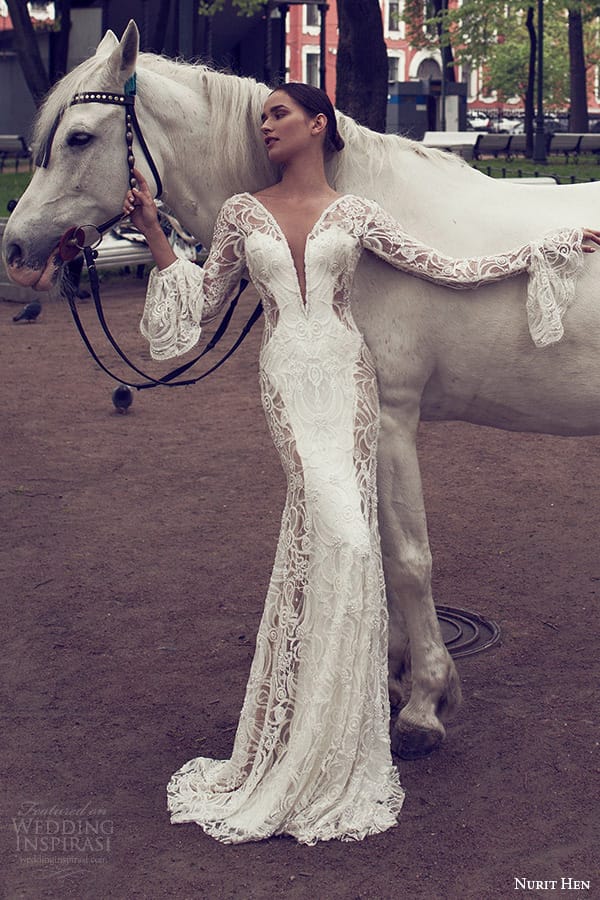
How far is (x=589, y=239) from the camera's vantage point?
3900 millimetres

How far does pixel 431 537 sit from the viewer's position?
21.0ft

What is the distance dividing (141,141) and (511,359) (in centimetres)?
142

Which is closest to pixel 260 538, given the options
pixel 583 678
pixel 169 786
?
pixel 583 678

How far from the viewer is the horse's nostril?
13.0 ft

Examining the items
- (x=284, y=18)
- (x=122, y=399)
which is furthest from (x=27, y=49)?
(x=122, y=399)

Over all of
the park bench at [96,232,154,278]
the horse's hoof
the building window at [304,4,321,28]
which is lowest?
the horse's hoof

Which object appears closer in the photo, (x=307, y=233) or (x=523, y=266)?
(x=307, y=233)

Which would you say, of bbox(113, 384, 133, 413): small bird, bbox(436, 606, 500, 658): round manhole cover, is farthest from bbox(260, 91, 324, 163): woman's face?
bbox(113, 384, 133, 413): small bird

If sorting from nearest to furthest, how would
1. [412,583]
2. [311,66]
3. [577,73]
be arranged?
[412,583], [577,73], [311,66]

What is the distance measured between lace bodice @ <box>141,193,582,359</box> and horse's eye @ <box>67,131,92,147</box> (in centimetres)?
49

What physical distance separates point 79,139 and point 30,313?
833cm

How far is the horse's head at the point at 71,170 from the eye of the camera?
A: 12.8ft

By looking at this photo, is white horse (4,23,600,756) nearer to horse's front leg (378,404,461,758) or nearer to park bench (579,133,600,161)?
horse's front leg (378,404,461,758)

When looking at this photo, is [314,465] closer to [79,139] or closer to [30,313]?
[79,139]
